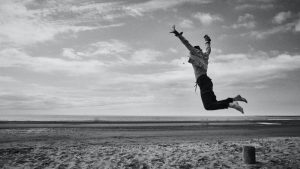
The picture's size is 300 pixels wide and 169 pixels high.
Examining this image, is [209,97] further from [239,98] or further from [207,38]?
[207,38]

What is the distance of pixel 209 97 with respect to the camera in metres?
6.21

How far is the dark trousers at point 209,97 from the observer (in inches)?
242

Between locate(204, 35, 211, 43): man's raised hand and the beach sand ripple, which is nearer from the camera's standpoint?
locate(204, 35, 211, 43): man's raised hand

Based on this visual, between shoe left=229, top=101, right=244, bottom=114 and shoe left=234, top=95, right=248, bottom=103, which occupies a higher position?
shoe left=234, top=95, right=248, bottom=103

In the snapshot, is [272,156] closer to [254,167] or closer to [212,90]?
[254,167]

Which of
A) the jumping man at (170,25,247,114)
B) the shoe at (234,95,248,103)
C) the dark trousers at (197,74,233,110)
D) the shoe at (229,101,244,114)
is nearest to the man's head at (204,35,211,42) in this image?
the jumping man at (170,25,247,114)

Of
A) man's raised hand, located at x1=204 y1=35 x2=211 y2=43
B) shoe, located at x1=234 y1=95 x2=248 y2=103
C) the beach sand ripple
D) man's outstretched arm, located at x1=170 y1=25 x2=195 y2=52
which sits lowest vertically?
the beach sand ripple

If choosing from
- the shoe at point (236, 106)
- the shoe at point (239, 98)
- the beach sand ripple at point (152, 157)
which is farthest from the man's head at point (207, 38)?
the beach sand ripple at point (152, 157)

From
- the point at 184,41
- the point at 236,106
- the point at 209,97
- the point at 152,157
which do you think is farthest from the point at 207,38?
the point at 152,157

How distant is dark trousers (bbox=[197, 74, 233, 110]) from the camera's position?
6.14 m

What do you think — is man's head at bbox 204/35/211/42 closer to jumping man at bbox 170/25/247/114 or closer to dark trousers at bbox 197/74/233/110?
jumping man at bbox 170/25/247/114

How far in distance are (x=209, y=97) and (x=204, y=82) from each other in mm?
388

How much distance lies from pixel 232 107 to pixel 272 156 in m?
7.53

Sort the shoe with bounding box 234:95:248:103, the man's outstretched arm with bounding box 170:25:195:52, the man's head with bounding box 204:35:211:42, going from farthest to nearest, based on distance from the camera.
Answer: the man's head with bounding box 204:35:211:42 < the shoe with bounding box 234:95:248:103 < the man's outstretched arm with bounding box 170:25:195:52
